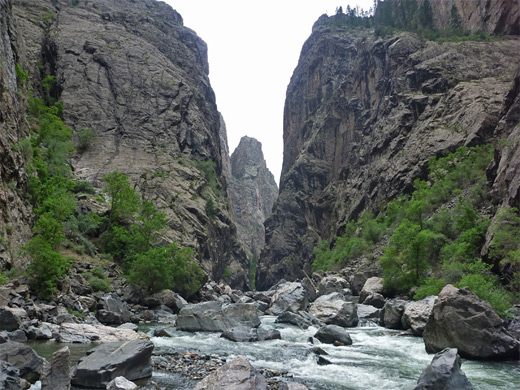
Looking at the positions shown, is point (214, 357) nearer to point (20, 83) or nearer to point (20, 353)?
point (20, 353)

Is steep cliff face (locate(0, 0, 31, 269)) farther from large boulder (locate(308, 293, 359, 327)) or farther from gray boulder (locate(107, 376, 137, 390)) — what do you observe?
large boulder (locate(308, 293, 359, 327))

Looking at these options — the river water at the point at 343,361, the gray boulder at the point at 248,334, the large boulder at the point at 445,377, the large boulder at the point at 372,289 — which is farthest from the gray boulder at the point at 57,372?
the large boulder at the point at 372,289

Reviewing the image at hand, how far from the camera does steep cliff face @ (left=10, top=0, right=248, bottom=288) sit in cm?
4738

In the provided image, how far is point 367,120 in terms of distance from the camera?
82.8 metres

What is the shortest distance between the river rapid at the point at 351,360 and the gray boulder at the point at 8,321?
5204 mm

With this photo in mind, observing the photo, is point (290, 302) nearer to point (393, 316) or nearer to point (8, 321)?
point (393, 316)

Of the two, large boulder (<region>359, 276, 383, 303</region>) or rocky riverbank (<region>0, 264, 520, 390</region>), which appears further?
large boulder (<region>359, 276, 383, 303</region>)

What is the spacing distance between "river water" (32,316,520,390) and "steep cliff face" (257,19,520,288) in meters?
35.4

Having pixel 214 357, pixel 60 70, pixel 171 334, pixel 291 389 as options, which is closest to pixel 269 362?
pixel 214 357

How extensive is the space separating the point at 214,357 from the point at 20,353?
603cm

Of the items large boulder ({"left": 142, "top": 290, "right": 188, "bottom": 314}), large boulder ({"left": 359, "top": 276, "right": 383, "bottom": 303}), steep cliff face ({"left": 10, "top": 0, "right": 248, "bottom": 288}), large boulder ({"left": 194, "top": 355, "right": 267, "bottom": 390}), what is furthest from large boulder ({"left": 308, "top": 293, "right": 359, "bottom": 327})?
steep cliff face ({"left": 10, "top": 0, "right": 248, "bottom": 288})

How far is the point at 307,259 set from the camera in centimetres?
8862

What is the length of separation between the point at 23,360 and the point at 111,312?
1050 centimetres

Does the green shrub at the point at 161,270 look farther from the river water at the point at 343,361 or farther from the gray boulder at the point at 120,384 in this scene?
the gray boulder at the point at 120,384
